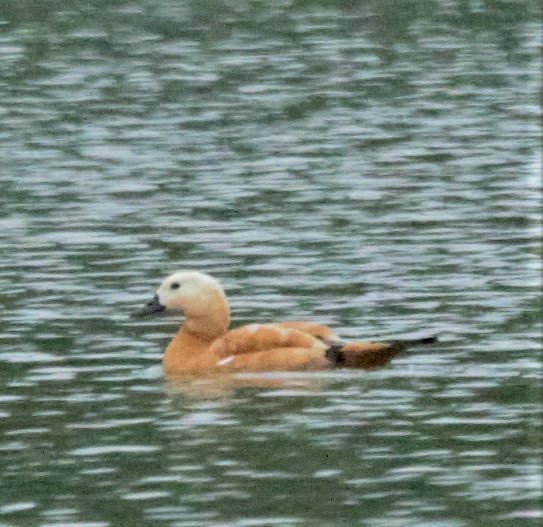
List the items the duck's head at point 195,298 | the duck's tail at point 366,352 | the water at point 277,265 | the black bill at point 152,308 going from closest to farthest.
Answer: the water at point 277,265 < the duck's tail at point 366,352 < the duck's head at point 195,298 < the black bill at point 152,308

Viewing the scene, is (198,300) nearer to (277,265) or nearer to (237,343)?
(237,343)

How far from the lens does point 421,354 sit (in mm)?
15617

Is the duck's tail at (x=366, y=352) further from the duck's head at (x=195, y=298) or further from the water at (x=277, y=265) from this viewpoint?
the duck's head at (x=195, y=298)

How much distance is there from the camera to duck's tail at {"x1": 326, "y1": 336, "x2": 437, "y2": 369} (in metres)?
15.1

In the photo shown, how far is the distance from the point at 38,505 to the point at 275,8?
31.0 metres

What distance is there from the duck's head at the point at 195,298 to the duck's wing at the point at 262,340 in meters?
0.30

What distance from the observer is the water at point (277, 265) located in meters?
12.4

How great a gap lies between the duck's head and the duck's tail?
102 cm

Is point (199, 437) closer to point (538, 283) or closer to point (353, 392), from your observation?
point (353, 392)

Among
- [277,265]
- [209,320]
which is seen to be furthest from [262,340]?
[277,265]

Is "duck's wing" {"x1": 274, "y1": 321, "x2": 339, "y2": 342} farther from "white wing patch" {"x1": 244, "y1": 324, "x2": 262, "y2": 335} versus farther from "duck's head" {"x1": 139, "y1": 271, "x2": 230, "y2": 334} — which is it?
"duck's head" {"x1": 139, "y1": 271, "x2": 230, "y2": 334}

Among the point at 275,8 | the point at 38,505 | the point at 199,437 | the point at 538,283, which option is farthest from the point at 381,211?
the point at 275,8

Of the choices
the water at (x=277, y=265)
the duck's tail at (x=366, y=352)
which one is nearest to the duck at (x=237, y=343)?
the duck's tail at (x=366, y=352)

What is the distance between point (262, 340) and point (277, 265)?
3.52 metres
